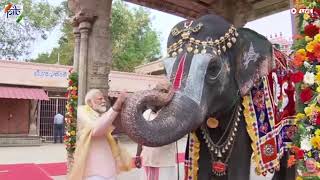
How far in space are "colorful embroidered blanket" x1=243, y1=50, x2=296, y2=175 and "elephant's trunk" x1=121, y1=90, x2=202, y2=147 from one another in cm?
86

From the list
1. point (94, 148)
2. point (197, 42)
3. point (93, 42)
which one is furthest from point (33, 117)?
point (197, 42)

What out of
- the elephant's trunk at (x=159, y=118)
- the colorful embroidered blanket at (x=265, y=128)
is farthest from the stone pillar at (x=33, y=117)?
the elephant's trunk at (x=159, y=118)

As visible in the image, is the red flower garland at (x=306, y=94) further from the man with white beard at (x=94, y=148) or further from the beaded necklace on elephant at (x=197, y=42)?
the man with white beard at (x=94, y=148)

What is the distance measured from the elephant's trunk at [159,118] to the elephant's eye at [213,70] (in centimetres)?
39

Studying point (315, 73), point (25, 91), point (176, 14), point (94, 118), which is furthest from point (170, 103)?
point (25, 91)

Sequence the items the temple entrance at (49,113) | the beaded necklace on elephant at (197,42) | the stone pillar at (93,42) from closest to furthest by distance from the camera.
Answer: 1. the beaded necklace on elephant at (197,42)
2. the stone pillar at (93,42)
3. the temple entrance at (49,113)

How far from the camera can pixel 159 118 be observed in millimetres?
3129

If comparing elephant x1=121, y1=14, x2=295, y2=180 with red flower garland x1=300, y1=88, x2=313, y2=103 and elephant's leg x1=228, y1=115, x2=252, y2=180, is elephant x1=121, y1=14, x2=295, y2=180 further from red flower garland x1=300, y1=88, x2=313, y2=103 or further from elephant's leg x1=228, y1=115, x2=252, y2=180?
red flower garland x1=300, y1=88, x2=313, y2=103

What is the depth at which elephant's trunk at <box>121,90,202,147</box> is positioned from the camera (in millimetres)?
2885

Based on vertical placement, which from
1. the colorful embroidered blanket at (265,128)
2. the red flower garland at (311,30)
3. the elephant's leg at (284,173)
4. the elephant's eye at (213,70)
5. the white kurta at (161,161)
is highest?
the red flower garland at (311,30)

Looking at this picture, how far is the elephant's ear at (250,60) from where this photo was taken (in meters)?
4.02

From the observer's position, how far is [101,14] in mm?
6727

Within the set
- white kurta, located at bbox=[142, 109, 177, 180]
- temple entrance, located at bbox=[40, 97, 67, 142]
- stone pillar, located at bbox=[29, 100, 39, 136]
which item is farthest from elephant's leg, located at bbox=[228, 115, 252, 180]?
temple entrance, located at bbox=[40, 97, 67, 142]

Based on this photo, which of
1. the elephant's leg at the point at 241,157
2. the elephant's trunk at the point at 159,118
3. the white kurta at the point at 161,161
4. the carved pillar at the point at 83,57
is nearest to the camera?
the elephant's trunk at the point at 159,118
